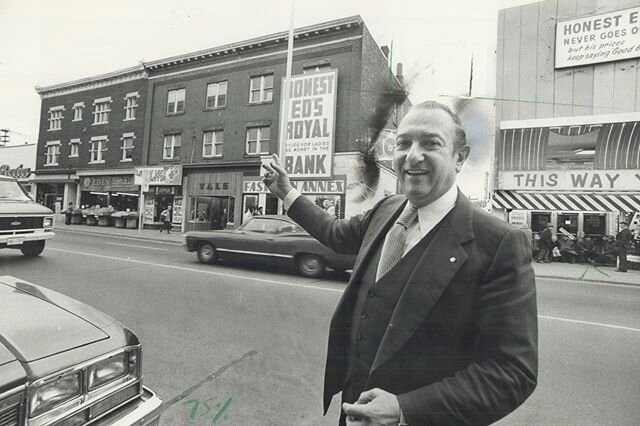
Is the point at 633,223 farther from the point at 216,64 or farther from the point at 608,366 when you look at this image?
the point at 216,64

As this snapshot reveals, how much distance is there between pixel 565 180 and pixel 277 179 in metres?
1.14

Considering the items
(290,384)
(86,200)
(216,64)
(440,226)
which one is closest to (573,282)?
(290,384)

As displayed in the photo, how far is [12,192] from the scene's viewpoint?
23.1 ft

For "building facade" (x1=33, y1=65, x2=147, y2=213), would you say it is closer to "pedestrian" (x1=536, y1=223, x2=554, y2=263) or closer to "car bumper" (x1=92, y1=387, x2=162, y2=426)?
"pedestrian" (x1=536, y1=223, x2=554, y2=263)

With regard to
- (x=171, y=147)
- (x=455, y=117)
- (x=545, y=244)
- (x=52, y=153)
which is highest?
(x=171, y=147)

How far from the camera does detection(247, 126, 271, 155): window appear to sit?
17500 millimetres

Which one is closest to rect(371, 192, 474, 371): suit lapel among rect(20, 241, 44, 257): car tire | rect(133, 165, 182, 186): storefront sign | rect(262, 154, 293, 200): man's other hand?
rect(262, 154, 293, 200): man's other hand

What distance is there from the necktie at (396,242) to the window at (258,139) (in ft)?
54.3

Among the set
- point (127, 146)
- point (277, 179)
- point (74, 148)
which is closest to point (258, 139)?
point (127, 146)

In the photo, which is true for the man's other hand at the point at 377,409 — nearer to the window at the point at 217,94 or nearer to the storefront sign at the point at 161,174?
the window at the point at 217,94

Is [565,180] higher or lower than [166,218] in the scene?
higher

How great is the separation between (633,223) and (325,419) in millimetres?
15403

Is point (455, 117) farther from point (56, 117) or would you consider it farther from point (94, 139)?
point (56, 117)

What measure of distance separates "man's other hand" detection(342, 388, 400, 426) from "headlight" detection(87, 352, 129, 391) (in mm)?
1029
